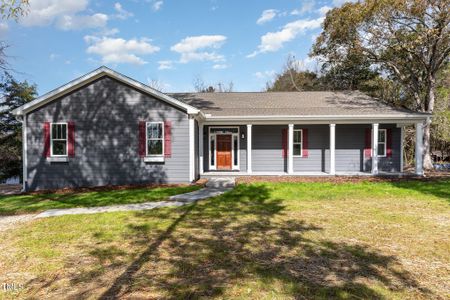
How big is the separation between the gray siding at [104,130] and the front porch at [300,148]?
10.8ft

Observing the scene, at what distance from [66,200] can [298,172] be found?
10.4 metres

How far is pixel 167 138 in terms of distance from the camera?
11.9m

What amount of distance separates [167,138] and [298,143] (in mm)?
6889

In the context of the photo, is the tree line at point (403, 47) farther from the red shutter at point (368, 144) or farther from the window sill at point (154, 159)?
the window sill at point (154, 159)

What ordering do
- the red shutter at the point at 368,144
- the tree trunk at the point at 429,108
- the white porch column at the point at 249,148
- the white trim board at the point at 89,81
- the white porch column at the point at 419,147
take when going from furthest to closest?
1. the tree trunk at the point at 429,108
2. the red shutter at the point at 368,144
3. the white porch column at the point at 249,148
4. the white porch column at the point at 419,147
5. the white trim board at the point at 89,81

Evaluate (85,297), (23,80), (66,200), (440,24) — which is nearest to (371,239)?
(85,297)

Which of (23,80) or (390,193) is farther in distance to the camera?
(23,80)

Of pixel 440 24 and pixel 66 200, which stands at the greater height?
pixel 440 24

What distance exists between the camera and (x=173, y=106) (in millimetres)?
11930

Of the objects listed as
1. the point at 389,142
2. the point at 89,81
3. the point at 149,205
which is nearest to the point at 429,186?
the point at 389,142

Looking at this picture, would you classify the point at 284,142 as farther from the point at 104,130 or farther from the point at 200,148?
the point at 104,130

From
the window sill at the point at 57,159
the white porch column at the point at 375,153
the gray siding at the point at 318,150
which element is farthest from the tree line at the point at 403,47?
the window sill at the point at 57,159

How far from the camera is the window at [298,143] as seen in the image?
49.5ft

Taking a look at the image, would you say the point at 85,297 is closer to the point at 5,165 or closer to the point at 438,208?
the point at 438,208
